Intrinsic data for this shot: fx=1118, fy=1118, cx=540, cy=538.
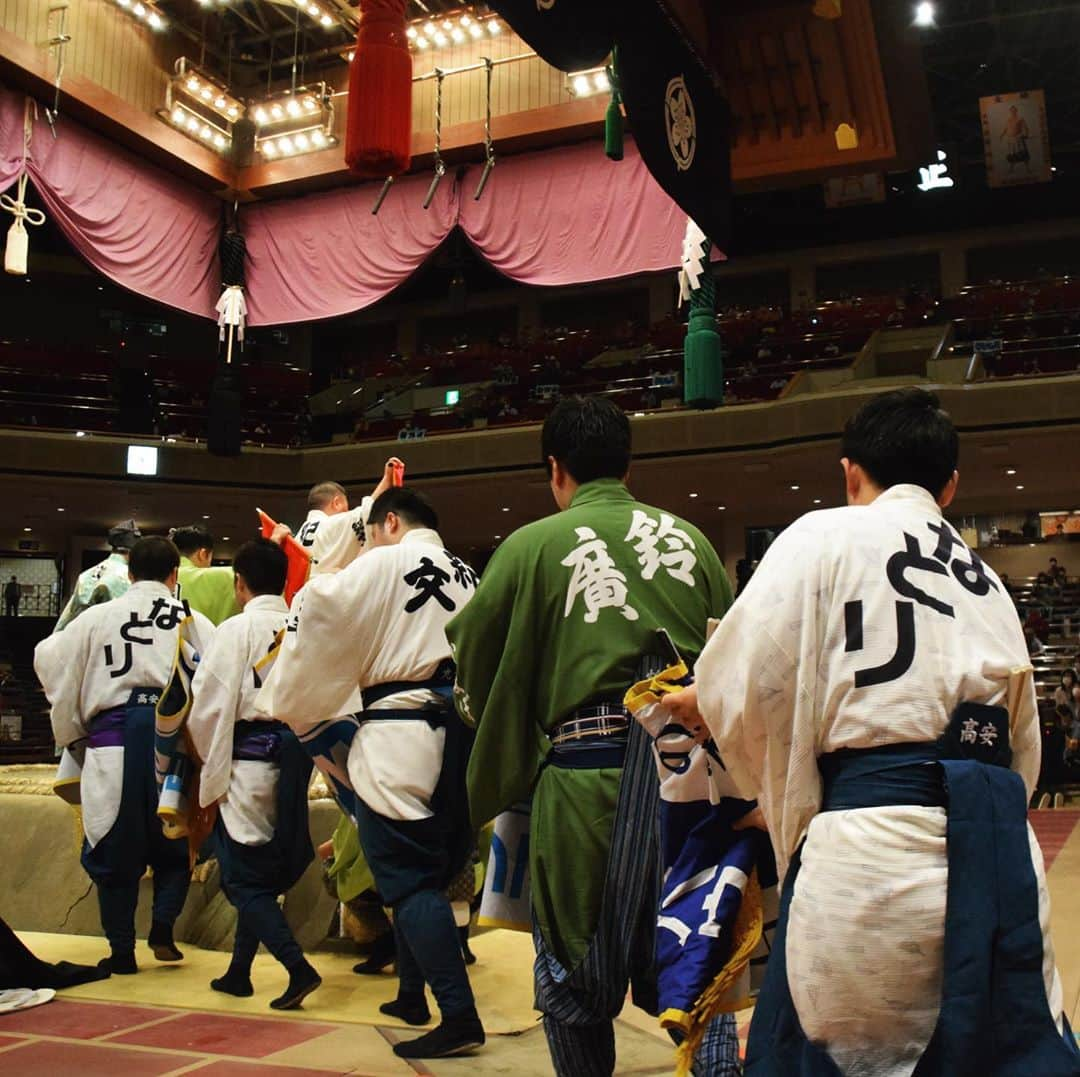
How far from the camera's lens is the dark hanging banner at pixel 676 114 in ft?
8.67

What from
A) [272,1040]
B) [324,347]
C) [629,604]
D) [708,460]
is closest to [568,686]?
[629,604]

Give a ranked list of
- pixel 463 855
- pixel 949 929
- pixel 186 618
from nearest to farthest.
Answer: pixel 949 929 → pixel 463 855 → pixel 186 618

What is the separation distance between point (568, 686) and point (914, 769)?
664 mm

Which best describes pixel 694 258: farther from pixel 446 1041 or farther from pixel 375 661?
pixel 446 1041

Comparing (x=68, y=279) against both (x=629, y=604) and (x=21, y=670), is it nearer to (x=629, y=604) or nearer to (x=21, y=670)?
(x=21, y=670)

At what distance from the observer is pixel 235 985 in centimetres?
269

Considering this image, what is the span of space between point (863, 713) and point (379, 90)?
2982 mm

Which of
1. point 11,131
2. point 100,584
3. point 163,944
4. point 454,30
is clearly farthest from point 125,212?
point 163,944

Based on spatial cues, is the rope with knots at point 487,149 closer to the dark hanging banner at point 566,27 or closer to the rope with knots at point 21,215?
the rope with knots at point 21,215

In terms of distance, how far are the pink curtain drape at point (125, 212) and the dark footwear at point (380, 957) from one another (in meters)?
4.70

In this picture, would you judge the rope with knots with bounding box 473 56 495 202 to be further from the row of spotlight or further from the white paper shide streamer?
the white paper shide streamer

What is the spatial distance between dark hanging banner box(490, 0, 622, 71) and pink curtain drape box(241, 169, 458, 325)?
4173 mm

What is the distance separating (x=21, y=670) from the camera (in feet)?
40.3

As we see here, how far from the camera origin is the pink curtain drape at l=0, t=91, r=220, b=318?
20.7 feet
